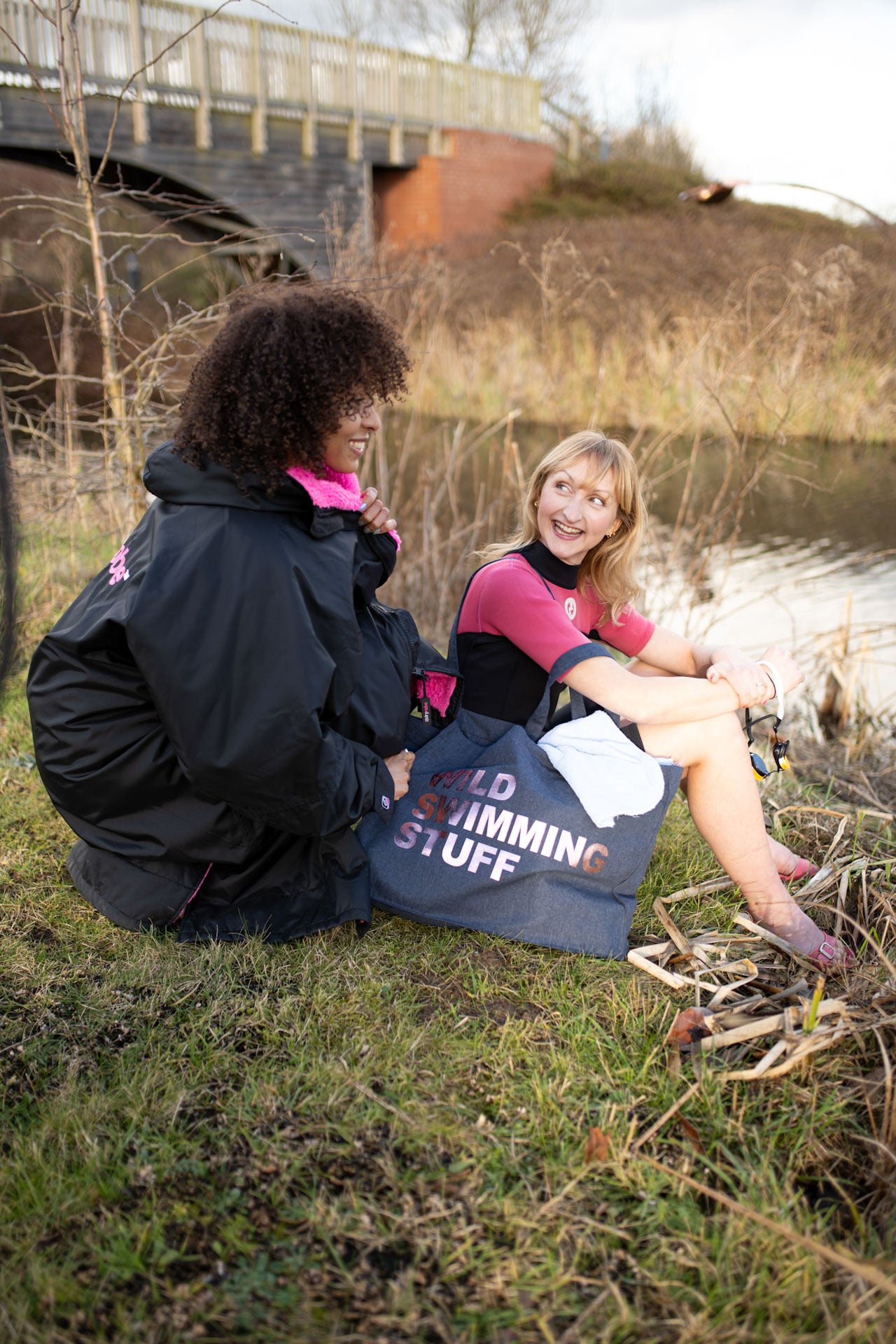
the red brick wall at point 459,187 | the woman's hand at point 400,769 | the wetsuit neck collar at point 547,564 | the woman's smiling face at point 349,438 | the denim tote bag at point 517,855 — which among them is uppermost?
the red brick wall at point 459,187

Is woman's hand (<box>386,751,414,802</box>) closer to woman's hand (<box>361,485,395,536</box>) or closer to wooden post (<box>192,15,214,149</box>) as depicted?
woman's hand (<box>361,485,395,536</box>)

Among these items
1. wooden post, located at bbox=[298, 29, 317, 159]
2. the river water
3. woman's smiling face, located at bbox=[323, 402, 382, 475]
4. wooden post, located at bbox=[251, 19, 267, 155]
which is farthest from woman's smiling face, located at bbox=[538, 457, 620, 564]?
wooden post, located at bbox=[298, 29, 317, 159]

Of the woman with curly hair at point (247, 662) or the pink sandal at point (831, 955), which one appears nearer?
the woman with curly hair at point (247, 662)

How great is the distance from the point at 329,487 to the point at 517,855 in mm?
870

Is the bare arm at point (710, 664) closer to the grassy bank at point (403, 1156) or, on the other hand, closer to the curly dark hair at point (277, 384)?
the grassy bank at point (403, 1156)

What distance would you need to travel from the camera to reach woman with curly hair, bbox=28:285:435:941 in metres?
1.78

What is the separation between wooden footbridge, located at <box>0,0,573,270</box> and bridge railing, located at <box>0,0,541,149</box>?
0.09 feet

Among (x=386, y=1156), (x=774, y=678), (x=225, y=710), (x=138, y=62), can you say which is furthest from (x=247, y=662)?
(x=138, y=62)

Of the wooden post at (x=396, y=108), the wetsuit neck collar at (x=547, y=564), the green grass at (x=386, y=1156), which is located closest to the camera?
the green grass at (x=386, y=1156)

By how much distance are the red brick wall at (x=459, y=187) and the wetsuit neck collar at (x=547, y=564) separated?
19282 mm

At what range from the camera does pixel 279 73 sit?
58.7 feet

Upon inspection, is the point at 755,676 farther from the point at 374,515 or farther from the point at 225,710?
the point at 225,710

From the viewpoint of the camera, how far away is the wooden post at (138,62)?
14430 mm

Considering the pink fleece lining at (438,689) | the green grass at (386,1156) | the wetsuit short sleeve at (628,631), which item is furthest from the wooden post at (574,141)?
the green grass at (386,1156)
